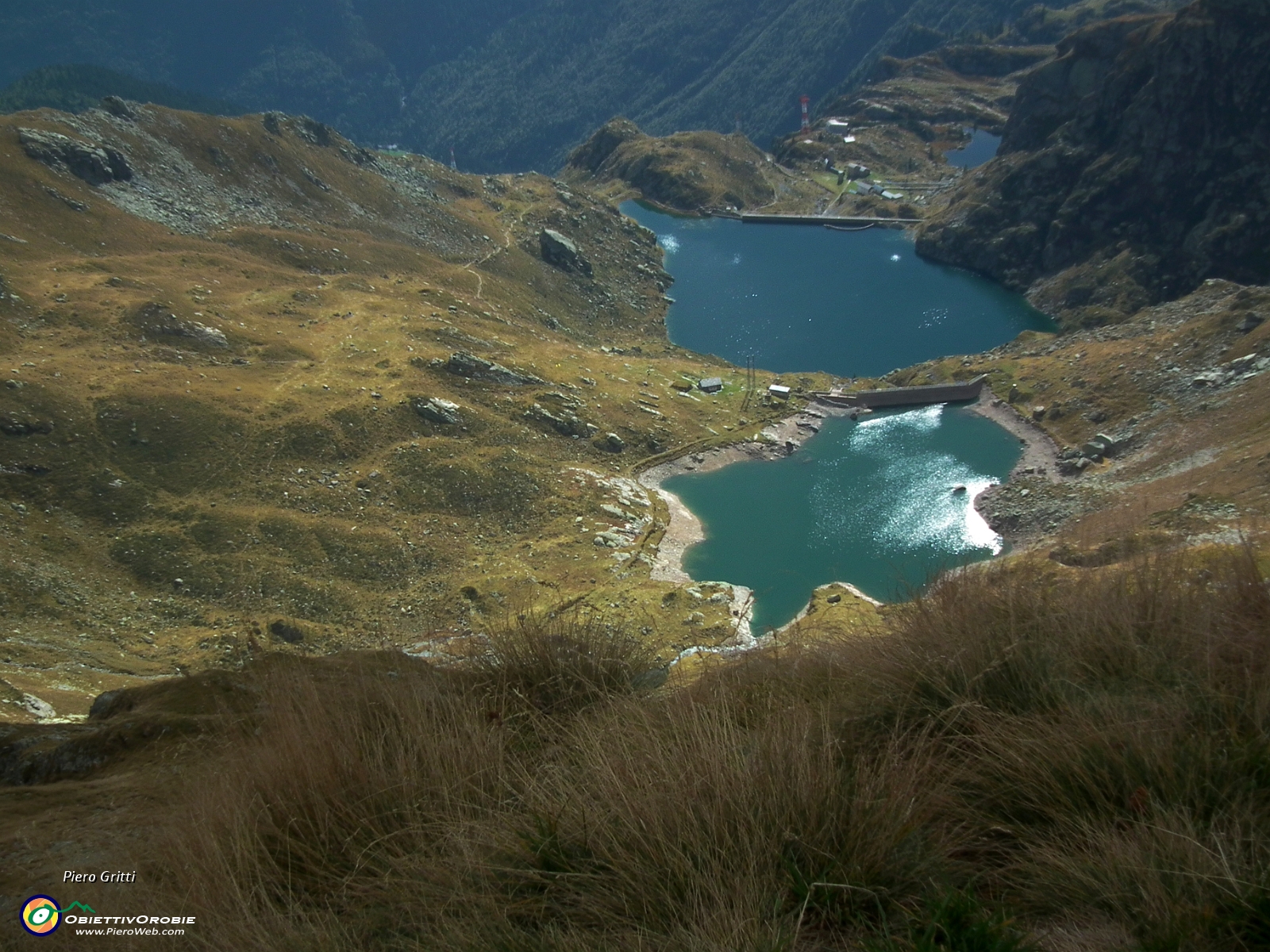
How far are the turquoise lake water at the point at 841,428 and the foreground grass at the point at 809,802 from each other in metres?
1.86

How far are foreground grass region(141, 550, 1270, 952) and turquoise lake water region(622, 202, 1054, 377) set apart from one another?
91900 millimetres

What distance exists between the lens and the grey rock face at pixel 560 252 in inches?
4154

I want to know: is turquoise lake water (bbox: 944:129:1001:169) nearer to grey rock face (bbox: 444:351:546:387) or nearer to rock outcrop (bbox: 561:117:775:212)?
rock outcrop (bbox: 561:117:775:212)

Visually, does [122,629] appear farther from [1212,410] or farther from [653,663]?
[1212,410]

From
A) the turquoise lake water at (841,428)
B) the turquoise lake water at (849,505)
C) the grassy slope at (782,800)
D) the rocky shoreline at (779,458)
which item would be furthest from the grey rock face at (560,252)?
the grassy slope at (782,800)

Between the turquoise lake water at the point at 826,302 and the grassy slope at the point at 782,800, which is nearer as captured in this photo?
the grassy slope at the point at 782,800

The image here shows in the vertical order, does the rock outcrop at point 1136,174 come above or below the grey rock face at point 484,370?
above

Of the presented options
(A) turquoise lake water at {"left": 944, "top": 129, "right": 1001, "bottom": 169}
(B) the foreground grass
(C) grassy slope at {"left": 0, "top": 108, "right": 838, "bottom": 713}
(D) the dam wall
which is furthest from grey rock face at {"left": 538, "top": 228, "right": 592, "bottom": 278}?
(A) turquoise lake water at {"left": 944, "top": 129, "right": 1001, "bottom": 169}

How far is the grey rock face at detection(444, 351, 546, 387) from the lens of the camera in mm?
64875

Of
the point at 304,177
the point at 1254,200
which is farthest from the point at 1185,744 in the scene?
the point at 1254,200

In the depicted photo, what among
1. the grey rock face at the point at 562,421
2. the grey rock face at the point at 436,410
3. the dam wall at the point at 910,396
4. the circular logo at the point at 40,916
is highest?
the circular logo at the point at 40,916

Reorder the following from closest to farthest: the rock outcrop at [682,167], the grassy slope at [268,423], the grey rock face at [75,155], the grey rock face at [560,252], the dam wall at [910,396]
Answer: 1. the grassy slope at [268,423]
2. the grey rock face at [75,155]
3. the dam wall at [910,396]
4. the grey rock face at [560,252]
5. the rock outcrop at [682,167]

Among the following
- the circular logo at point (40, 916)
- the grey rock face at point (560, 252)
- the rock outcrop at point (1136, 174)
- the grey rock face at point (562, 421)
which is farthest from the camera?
the grey rock face at point (560, 252)

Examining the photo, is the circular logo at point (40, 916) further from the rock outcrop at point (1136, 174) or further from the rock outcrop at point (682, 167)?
the rock outcrop at point (682, 167)
